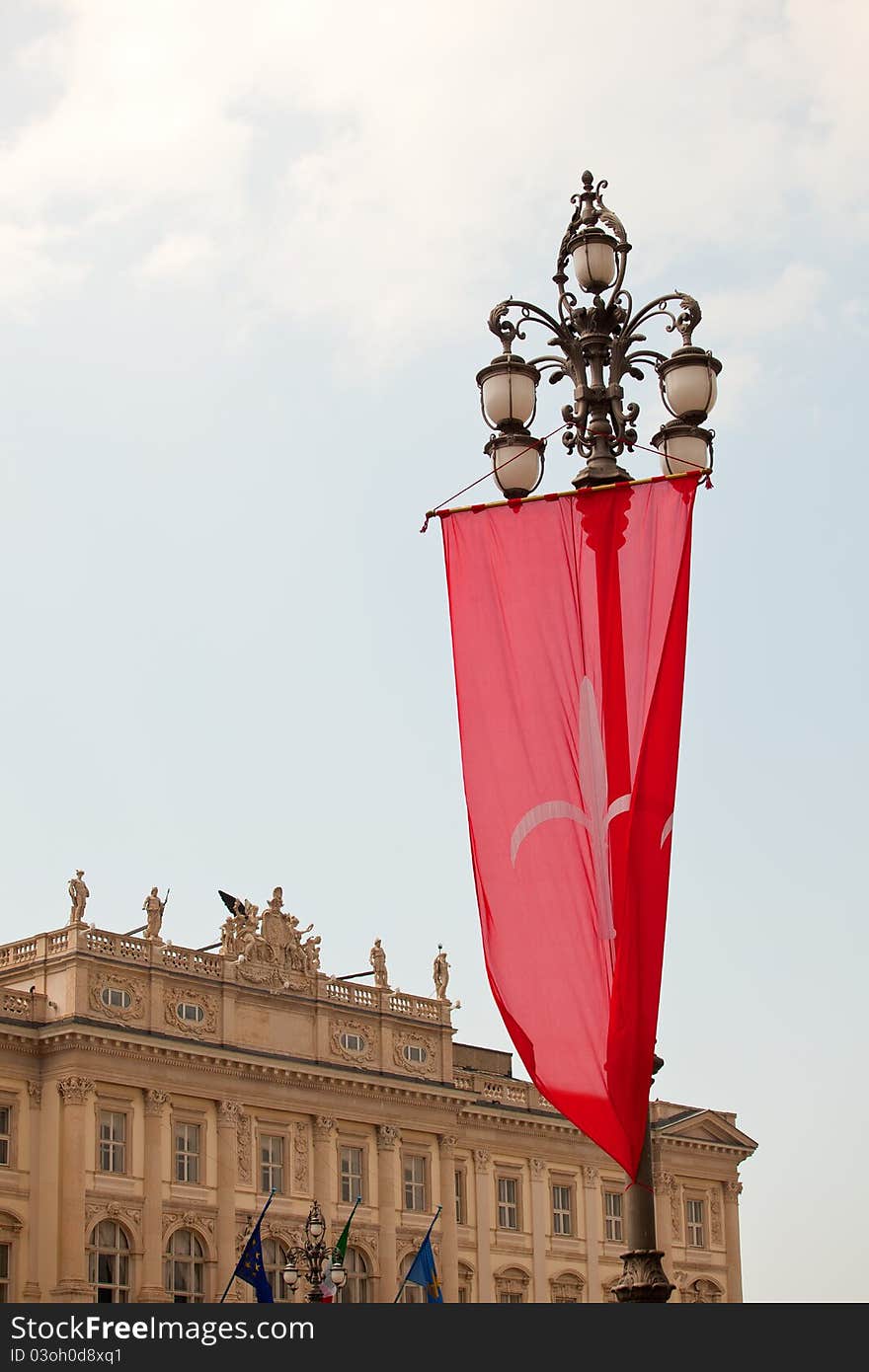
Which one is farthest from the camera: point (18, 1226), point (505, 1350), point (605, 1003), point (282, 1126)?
point (282, 1126)

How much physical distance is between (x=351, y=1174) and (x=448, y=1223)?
3872 mm

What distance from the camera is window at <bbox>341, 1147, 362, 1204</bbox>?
55.2 metres

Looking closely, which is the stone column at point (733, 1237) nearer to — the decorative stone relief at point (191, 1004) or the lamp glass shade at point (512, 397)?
the decorative stone relief at point (191, 1004)

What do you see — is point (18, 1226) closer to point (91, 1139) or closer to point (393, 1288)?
point (91, 1139)

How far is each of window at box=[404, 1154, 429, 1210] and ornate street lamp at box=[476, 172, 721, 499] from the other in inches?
1729

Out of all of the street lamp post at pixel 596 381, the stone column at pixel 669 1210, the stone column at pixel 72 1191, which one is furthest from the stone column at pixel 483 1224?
the street lamp post at pixel 596 381

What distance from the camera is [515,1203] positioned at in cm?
6134

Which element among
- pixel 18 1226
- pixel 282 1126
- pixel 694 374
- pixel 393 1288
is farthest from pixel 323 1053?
pixel 694 374

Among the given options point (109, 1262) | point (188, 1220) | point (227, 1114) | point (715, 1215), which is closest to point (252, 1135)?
point (227, 1114)

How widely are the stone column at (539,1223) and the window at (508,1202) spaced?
62 centimetres

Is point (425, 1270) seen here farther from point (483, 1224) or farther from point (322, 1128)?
point (483, 1224)

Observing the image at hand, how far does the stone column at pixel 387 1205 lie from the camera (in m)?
54.5

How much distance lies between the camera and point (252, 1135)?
173 feet

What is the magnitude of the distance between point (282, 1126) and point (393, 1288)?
553 cm
